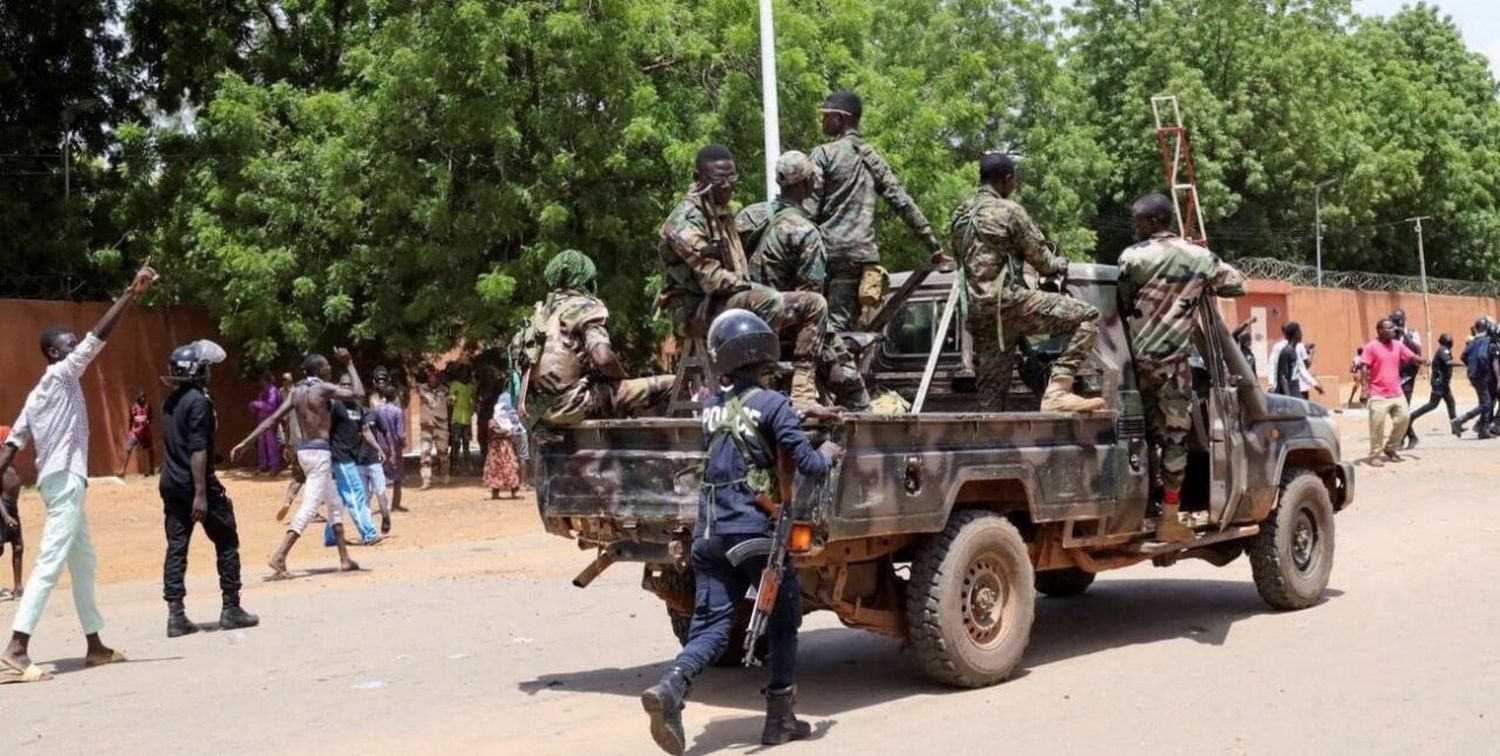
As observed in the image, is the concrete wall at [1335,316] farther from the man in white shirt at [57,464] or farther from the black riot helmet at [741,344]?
the black riot helmet at [741,344]

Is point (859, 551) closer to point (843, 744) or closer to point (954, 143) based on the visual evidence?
point (843, 744)

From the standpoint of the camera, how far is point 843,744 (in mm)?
6535

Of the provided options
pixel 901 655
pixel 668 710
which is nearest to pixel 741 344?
pixel 668 710

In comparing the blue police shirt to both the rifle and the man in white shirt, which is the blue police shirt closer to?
the rifle

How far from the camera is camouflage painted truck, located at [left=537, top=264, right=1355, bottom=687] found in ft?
23.3

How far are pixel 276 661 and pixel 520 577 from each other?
3.75 m

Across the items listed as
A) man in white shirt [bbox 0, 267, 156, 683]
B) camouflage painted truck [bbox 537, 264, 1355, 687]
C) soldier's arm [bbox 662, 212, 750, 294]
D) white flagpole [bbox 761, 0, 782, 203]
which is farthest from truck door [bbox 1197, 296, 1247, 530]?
white flagpole [bbox 761, 0, 782, 203]

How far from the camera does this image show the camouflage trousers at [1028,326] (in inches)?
330

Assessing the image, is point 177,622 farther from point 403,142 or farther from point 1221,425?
point 403,142

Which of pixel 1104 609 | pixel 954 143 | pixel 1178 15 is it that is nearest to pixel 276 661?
pixel 1104 609

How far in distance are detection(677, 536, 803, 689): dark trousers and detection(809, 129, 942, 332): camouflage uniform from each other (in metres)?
2.51

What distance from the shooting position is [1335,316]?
141 ft

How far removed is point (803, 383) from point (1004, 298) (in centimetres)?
135

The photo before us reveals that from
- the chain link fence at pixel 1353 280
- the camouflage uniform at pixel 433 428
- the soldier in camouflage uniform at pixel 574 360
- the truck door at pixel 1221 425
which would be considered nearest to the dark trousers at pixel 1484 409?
the camouflage uniform at pixel 433 428
